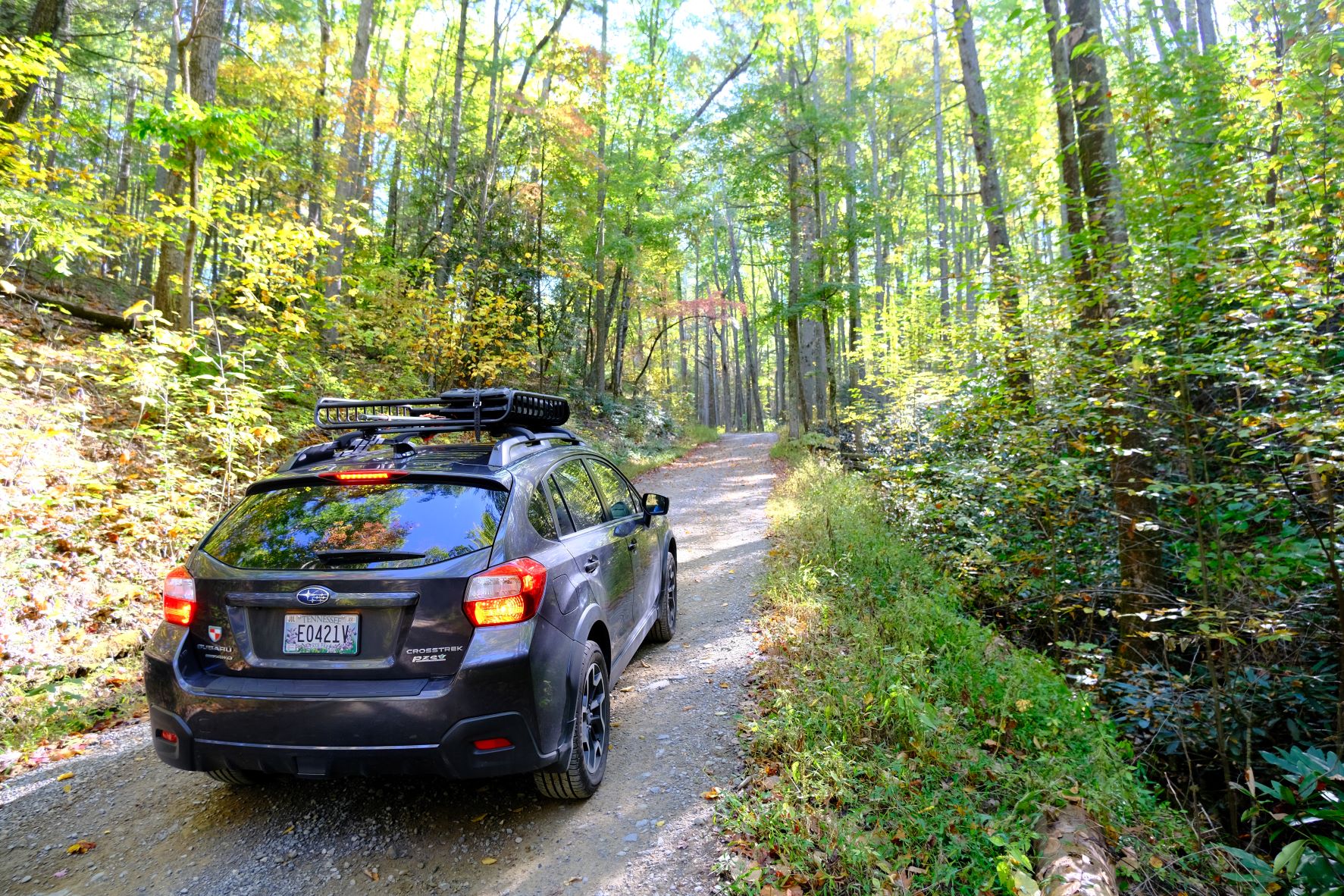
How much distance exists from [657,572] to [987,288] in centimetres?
393

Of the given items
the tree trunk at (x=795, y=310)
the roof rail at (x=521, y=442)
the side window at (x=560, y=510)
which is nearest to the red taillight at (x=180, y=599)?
the roof rail at (x=521, y=442)

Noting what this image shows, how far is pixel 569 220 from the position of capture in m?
19.6

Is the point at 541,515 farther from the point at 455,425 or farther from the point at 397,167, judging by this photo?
the point at 397,167

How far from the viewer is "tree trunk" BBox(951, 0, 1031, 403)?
5.43m

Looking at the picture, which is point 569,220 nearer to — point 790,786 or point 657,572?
point 657,572

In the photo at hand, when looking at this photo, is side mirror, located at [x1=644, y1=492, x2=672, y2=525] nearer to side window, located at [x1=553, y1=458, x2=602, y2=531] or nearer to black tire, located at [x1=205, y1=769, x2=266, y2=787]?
side window, located at [x1=553, y1=458, x2=602, y2=531]

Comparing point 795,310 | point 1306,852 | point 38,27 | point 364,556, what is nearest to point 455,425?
point 364,556

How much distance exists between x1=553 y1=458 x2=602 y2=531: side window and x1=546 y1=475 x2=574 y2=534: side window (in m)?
0.04

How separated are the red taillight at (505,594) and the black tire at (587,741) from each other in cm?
53

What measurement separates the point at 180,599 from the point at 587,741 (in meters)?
1.96

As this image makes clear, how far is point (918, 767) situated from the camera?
10.0 ft

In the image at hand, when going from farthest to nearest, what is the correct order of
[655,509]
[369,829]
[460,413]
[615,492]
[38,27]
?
1. [38,27]
2. [655,509]
3. [615,492]
4. [460,413]
5. [369,829]

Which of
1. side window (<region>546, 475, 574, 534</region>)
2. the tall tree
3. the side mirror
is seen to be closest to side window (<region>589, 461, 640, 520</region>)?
the side mirror

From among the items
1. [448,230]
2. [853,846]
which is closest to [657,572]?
[853,846]
